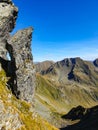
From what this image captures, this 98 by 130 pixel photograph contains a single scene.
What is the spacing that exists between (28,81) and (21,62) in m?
9.63

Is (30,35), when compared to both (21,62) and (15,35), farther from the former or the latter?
(21,62)

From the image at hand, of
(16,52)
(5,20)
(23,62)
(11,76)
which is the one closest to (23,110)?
(11,76)

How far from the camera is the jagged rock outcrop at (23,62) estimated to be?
7700cm

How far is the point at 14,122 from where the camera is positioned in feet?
192

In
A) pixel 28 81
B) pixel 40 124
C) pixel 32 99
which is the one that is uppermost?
pixel 28 81

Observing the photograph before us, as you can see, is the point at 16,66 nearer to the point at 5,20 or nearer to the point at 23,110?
the point at 23,110

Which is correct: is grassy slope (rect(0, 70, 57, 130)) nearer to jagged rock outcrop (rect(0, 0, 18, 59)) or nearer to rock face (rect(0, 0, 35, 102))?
rock face (rect(0, 0, 35, 102))

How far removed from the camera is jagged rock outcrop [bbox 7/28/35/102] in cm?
7700

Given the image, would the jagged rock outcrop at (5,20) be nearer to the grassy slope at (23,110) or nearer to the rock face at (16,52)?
the rock face at (16,52)

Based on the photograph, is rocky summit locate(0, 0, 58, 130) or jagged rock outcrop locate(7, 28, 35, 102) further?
jagged rock outcrop locate(7, 28, 35, 102)

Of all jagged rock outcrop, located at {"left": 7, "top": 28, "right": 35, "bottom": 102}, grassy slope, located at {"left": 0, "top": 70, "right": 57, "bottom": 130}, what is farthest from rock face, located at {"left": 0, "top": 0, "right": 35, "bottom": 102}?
grassy slope, located at {"left": 0, "top": 70, "right": 57, "bottom": 130}

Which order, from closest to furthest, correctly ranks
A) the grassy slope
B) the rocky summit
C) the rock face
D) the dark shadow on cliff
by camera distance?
the grassy slope < the rocky summit < the rock face < the dark shadow on cliff

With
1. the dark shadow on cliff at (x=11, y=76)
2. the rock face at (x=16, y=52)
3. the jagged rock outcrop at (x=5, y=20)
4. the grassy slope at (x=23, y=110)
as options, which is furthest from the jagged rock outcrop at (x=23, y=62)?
the grassy slope at (x=23, y=110)

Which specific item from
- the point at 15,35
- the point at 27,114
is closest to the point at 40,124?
the point at 27,114
